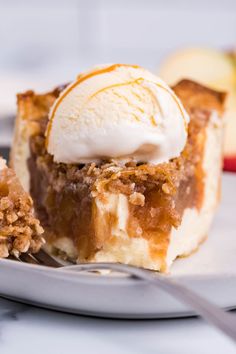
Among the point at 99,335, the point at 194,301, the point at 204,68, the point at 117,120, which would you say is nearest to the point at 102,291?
the point at 99,335

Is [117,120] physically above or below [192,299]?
above

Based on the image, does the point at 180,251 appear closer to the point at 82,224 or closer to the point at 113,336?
the point at 82,224

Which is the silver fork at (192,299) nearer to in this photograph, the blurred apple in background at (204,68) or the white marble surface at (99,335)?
the white marble surface at (99,335)

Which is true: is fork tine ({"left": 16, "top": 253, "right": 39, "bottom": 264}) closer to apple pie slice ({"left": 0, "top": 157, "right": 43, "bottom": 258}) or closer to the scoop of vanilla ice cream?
apple pie slice ({"left": 0, "top": 157, "right": 43, "bottom": 258})

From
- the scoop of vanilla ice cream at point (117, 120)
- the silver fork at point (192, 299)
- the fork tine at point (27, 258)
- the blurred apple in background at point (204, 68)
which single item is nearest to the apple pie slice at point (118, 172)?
the scoop of vanilla ice cream at point (117, 120)

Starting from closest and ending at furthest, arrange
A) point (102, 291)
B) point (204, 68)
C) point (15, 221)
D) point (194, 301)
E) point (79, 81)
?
point (194, 301), point (102, 291), point (15, 221), point (79, 81), point (204, 68)

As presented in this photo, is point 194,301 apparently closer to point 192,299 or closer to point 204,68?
point 192,299

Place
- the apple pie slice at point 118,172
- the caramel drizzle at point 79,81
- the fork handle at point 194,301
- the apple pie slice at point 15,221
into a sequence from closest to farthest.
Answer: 1. the fork handle at point 194,301
2. the apple pie slice at point 15,221
3. the apple pie slice at point 118,172
4. the caramel drizzle at point 79,81

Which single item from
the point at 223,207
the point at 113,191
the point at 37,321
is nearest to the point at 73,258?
the point at 113,191
